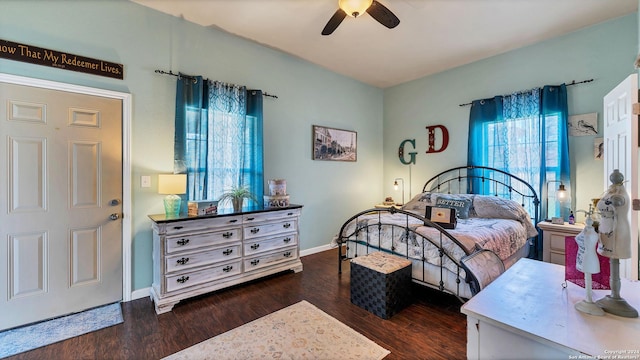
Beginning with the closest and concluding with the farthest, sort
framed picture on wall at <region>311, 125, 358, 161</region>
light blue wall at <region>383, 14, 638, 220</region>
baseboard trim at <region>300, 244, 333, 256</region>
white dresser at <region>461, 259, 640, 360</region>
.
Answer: white dresser at <region>461, 259, 640, 360</region>
light blue wall at <region>383, 14, 638, 220</region>
baseboard trim at <region>300, 244, 333, 256</region>
framed picture on wall at <region>311, 125, 358, 161</region>

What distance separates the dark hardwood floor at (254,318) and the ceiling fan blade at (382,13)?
9.03ft

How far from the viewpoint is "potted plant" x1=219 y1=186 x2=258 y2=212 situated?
320 centimetres

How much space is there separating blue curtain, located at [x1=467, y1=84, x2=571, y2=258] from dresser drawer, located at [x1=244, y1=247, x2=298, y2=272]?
3.05 meters

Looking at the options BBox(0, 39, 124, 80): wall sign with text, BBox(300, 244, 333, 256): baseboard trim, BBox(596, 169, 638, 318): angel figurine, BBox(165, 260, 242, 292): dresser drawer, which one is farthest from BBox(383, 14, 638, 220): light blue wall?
BBox(0, 39, 124, 80): wall sign with text

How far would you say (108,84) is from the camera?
2.71m

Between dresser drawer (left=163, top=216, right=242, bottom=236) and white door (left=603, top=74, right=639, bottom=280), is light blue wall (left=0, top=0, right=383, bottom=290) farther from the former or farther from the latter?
white door (left=603, top=74, right=639, bottom=280)

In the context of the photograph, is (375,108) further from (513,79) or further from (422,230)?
(422,230)

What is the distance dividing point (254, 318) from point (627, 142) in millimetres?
3421

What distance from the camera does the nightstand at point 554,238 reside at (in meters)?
3.17

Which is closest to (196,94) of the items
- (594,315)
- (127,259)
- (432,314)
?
(127,259)

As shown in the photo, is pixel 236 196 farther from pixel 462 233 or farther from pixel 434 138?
pixel 434 138

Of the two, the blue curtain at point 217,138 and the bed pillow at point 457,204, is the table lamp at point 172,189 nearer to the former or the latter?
the blue curtain at point 217,138

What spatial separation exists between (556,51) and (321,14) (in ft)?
10.4

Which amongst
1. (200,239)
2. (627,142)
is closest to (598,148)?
(627,142)
